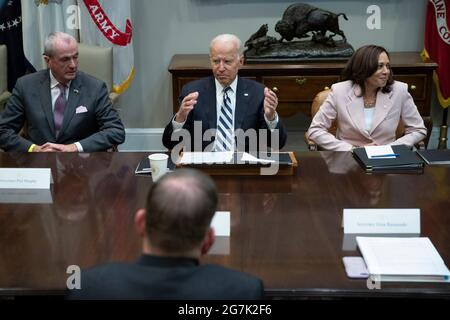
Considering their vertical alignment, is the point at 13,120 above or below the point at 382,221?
above

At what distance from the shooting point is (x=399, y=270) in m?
1.76

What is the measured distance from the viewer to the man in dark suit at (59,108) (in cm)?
334

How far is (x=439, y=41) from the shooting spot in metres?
4.61

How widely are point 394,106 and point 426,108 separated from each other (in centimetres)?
134

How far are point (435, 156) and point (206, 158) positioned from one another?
1.06 meters

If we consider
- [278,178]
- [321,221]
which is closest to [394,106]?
[278,178]

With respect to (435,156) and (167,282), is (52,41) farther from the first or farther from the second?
(167,282)

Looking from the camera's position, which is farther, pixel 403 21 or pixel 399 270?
pixel 403 21

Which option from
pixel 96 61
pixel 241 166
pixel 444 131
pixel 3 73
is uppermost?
pixel 96 61

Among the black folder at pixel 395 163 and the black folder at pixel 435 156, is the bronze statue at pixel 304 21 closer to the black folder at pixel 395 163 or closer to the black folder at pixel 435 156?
the black folder at pixel 435 156

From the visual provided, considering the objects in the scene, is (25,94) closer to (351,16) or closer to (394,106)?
(394,106)

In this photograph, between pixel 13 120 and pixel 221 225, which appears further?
pixel 13 120

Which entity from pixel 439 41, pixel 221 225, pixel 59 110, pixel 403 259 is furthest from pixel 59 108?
pixel 439 41

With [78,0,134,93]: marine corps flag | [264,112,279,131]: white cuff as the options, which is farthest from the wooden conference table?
[78,0,134,93]: marine corps flag
